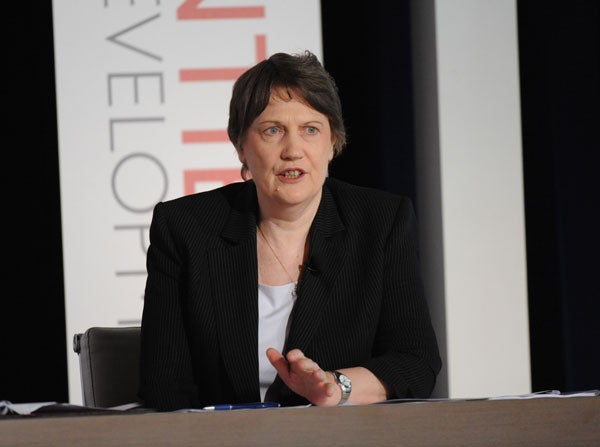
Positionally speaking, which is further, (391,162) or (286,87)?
(391,162)

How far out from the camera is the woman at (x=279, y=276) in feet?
6.06

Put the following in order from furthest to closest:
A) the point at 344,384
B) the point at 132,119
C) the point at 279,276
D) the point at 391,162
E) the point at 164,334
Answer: the point at 391,162, the point at 132,119, the point at 279,276, the point at 164,334, the point at 344,384

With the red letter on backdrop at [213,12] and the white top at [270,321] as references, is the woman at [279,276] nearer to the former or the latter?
the white top at [270,321]

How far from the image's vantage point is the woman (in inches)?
72.7

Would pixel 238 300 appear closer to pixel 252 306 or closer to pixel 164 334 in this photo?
pixel 252 306

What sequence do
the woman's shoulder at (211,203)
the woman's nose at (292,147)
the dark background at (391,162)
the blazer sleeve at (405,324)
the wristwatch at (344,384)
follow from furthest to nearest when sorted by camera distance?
the dark background at (391,162) < the woman's shoulder at (211,203) < the woman's nose at (292,147) < the blazer sleeve at (405,324) < the wristwatch at (344,384)

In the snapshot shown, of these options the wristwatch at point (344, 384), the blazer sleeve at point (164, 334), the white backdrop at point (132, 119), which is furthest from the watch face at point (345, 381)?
the white backdrop at point (132, 119)

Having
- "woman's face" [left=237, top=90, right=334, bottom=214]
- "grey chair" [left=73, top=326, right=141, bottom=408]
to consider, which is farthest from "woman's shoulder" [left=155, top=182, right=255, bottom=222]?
"grey chair" [left=73, top=326, right=141, bottom=408]

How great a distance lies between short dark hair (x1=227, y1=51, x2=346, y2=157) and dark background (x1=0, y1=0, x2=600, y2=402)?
202 cm

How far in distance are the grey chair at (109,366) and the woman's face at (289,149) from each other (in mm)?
424

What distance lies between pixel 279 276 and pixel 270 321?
10 cm

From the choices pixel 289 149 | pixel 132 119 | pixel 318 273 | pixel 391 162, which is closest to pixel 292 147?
pixel 289 149

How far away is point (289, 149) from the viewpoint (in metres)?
1.88

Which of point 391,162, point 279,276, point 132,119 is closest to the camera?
point 279,276
